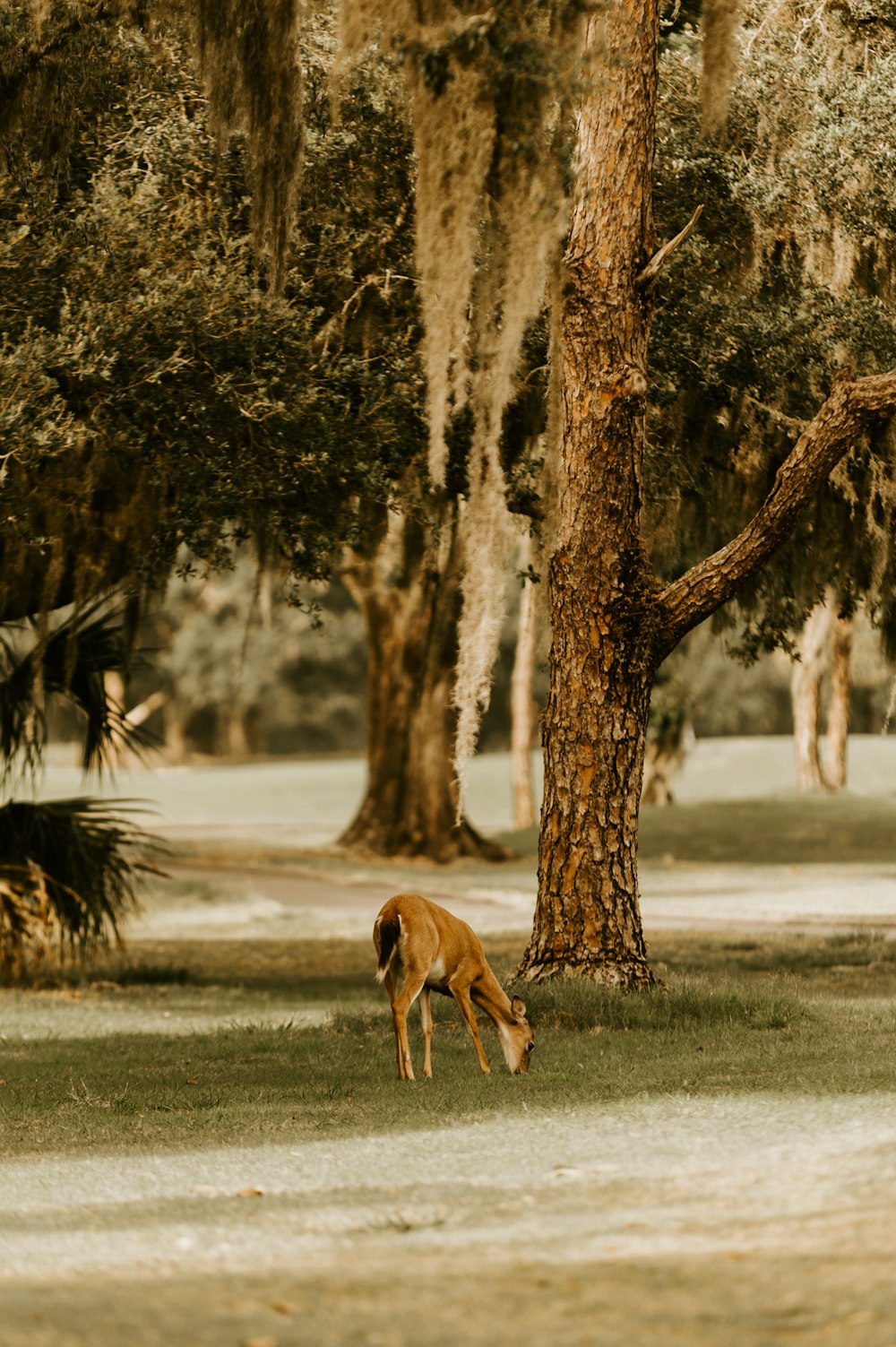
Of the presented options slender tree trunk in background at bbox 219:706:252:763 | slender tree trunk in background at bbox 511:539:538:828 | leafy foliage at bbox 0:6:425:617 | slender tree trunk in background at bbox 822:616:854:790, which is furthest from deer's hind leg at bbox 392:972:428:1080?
slender tree trunk in background at bbox 219:706:252:763

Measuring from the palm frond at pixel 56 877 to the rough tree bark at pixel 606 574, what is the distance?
4.29 m

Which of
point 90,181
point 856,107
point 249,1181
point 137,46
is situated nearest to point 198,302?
point 90,181

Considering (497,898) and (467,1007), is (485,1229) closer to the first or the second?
(467,1007)

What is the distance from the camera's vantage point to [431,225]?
8508 mm

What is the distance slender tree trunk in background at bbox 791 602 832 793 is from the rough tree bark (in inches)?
691

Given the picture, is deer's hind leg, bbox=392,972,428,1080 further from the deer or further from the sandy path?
the sandy path

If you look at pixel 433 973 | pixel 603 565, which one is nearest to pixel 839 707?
pixel 603 565

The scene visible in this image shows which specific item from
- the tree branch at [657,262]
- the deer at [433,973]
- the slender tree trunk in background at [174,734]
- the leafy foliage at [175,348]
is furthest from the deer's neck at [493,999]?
the slender tree trunk in background at [174,734]

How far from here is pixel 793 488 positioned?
9047 millimetres

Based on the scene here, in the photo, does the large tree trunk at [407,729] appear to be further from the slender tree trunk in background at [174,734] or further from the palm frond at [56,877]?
the slender tree trunk in background at [174,734]

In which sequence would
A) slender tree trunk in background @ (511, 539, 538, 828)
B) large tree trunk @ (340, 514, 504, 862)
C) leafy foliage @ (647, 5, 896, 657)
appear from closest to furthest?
leafy foliage @ (647, 5, 896, 657), large tree trunk @ (340, 514, 504, 862), slender tree trunk in background @ (511, 539, 538, 828)

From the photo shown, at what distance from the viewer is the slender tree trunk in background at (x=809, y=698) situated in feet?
90.6

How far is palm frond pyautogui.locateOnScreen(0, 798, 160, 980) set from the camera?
40.2 feet

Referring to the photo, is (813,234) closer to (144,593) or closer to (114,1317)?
(144,593)
